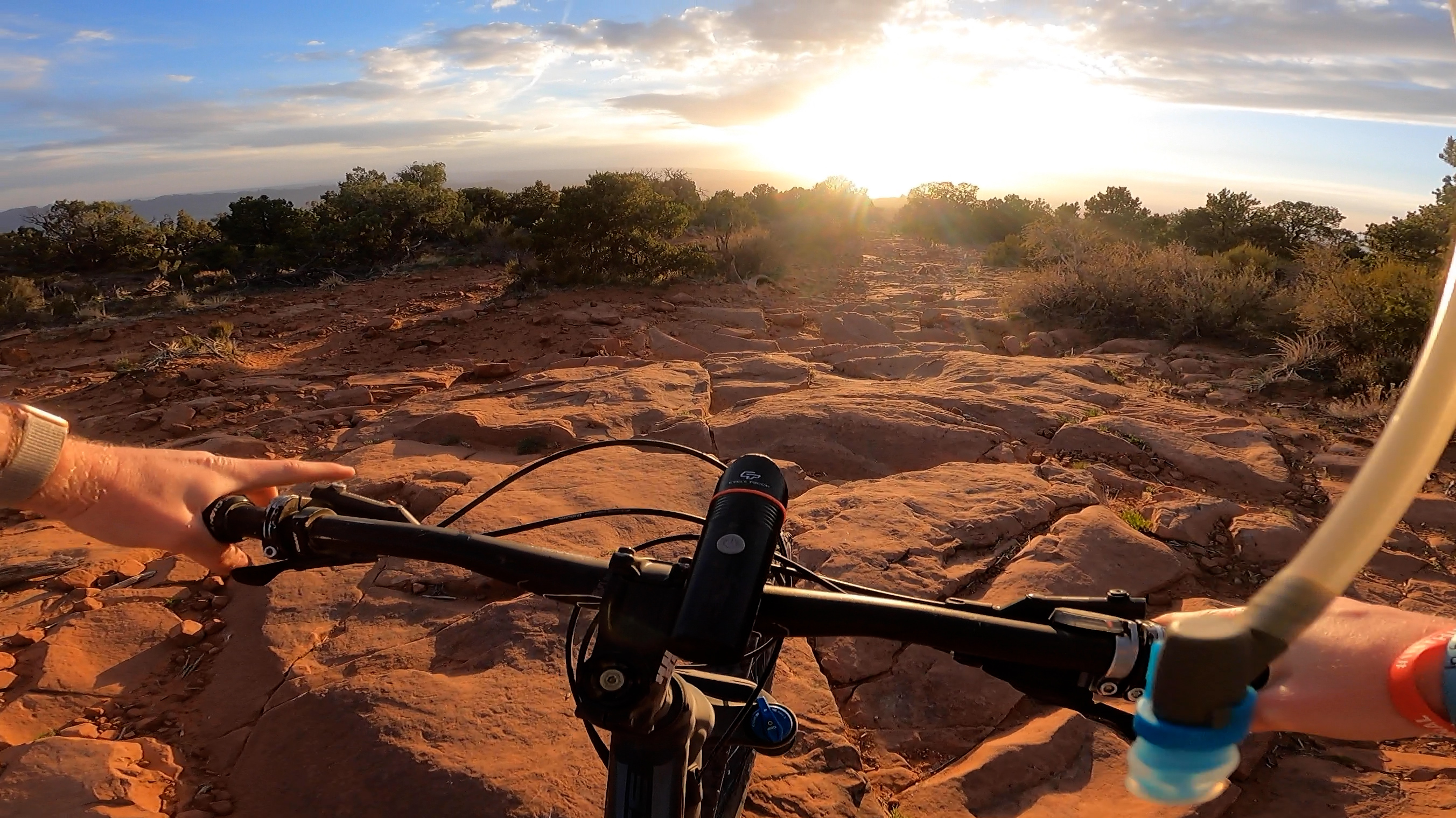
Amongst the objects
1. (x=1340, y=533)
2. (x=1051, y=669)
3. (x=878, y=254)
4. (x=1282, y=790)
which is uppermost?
(x=878, y=254)

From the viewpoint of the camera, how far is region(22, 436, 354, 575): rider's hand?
1.30 metres

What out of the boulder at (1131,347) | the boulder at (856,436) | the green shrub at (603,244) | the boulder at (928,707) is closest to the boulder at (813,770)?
the boulder at (928,707)

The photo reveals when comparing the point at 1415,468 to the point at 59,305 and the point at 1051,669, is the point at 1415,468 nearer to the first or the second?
the point at 1051,669

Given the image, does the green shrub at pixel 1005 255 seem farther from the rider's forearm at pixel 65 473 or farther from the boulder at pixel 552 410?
the rider's forearm at pixel 65 473

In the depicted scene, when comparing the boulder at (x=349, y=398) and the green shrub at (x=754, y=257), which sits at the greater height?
the green shrub at (x=754, y=257)

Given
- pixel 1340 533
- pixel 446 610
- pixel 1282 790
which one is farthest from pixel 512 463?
pixel 1340 533

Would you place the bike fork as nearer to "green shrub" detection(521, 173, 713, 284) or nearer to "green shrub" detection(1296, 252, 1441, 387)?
"green shrub" detection(1296, 252, 1441, 387)

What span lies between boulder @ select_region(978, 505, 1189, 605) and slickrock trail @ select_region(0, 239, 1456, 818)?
0.8 inches

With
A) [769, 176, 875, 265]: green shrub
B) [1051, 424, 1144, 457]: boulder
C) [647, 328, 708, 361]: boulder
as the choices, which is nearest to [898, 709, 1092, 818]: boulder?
[1051, 424, 1144, 457]: boulder

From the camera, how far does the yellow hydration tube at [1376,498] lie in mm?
632

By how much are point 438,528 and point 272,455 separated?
4.94 meters

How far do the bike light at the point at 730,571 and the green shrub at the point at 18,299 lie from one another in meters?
15.7

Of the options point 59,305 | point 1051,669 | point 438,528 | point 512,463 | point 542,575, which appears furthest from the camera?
point 59,305

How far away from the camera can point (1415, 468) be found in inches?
25.4
